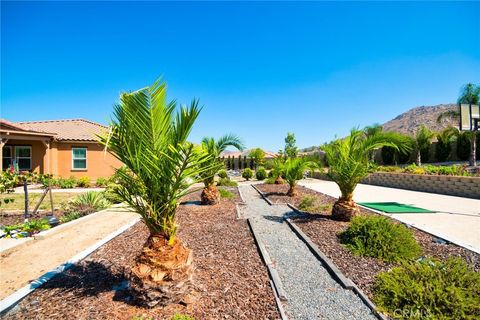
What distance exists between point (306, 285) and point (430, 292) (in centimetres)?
143

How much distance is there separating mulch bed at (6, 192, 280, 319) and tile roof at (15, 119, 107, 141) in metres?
16.0

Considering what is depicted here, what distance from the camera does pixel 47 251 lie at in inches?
202

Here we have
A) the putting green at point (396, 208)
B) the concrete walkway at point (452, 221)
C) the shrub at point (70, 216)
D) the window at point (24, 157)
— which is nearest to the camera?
the concrete walkway at point (452, 221)

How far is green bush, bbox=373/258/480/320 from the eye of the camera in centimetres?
284

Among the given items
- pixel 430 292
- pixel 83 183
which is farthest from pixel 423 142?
pixel 83 183

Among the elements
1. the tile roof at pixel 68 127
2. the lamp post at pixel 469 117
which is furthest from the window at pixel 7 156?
the lamp post at pixel 469 117

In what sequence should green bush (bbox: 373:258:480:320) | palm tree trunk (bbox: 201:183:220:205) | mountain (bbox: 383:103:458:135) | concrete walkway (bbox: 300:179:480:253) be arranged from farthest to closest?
mountain (bbox: 383:103:458:135) < palm tree trunk (bbox: 201:183:220:205) < concrete walkway (bbox: 300:179:480:253) < green bush (bbox: 373:258:480:320)

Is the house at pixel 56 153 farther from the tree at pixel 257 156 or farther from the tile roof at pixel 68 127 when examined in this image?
the tree at pixel 257 156

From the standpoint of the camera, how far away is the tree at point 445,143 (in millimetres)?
24719

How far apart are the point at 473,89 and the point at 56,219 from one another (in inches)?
1149

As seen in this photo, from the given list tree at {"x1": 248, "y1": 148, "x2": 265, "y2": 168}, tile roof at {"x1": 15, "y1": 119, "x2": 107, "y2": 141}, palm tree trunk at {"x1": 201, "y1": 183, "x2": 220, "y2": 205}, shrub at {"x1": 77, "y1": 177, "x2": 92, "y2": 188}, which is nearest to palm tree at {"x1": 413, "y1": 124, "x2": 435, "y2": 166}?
tree at {"x1": 248, "y1": 148, "x2": 265, "y2": 168}

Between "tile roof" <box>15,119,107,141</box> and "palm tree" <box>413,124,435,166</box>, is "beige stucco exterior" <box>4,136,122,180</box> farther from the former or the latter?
"palm tree" <box>413,124,435,166</box>

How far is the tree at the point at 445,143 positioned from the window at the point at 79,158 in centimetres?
3123

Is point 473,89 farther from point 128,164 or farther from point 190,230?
point 128,164
